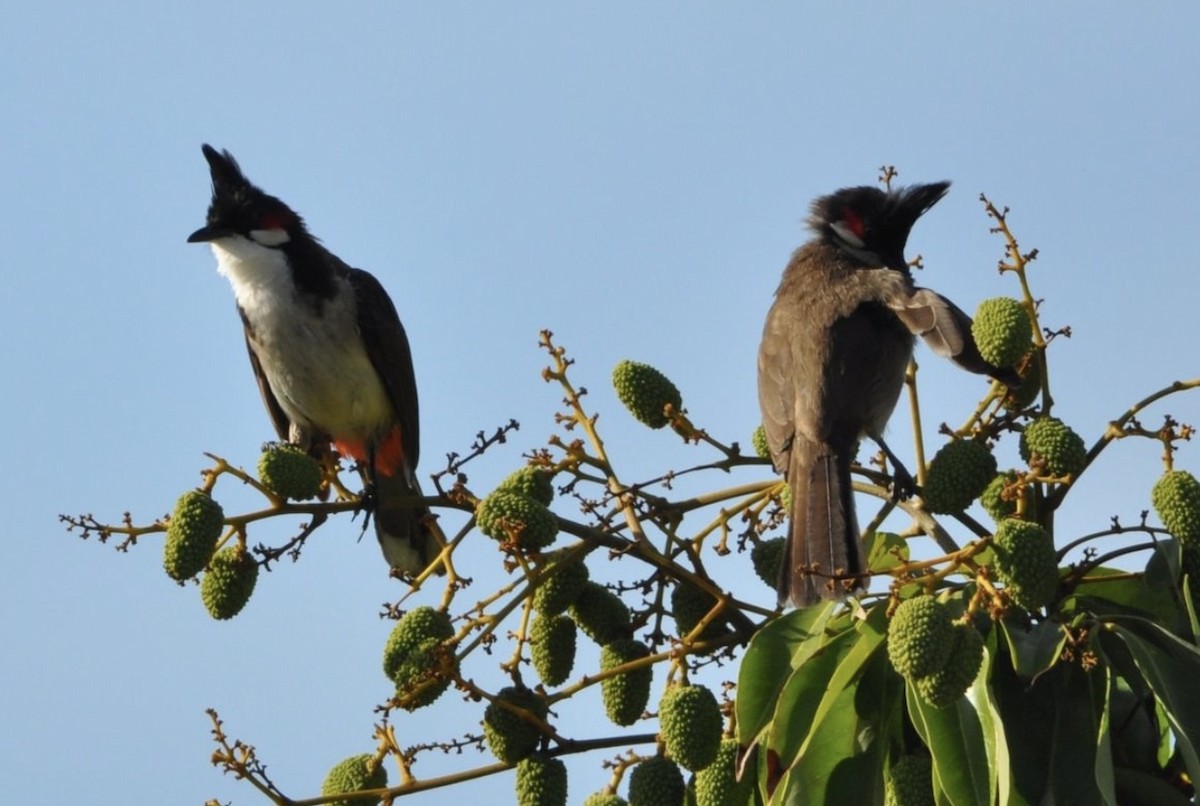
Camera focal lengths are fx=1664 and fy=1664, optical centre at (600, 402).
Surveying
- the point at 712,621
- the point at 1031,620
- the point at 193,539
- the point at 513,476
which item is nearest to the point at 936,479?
the point at 1031,620

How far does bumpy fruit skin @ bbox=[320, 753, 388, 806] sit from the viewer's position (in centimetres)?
297

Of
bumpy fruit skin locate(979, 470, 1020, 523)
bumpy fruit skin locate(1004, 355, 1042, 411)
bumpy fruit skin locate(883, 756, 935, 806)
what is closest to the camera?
bumpy fruit skin locate(883, 756, 935, 806)

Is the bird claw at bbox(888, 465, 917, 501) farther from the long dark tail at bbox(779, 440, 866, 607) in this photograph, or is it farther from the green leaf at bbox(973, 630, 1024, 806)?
the green leaf at bbox(973, 630, 1024, 806)

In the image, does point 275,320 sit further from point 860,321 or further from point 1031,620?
point 1031,620

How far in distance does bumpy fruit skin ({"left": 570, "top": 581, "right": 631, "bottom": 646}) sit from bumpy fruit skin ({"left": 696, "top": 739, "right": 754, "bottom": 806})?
0.34m

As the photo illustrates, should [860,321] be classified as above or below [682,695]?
above

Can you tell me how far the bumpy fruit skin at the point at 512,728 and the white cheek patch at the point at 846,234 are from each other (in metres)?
2.50

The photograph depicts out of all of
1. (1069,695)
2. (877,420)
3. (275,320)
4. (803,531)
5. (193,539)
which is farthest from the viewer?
(275,320)

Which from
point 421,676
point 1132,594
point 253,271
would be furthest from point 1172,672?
point 253,271

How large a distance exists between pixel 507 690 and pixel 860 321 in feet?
6.43

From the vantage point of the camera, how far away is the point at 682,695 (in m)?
2.77

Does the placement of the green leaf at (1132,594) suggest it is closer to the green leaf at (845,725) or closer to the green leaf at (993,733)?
the green leaf at (993,733)

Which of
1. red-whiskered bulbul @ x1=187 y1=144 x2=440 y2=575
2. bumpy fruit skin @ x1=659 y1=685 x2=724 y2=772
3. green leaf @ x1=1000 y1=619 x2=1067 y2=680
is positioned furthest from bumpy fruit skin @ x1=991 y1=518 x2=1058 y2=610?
red-whiskered bulbul @ x1=187 y1=144 x2=440 y2=575

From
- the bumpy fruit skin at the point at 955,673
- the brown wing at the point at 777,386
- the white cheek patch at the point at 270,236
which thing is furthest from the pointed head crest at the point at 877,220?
the bumpy fruit skin at the point at 955,673
